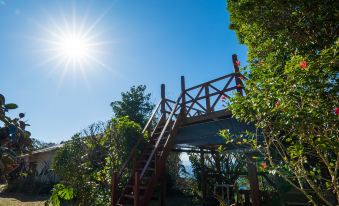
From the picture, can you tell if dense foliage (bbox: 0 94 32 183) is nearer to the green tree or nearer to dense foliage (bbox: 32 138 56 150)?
dense foliage (bbox: 32 138 56 150)

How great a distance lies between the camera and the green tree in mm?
18516

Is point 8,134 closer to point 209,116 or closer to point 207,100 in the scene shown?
point 209,116

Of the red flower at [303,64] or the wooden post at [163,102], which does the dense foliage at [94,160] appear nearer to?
the wooden post at [163,102]

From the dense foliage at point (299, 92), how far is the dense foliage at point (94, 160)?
15.9 ft

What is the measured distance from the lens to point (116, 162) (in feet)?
25.7

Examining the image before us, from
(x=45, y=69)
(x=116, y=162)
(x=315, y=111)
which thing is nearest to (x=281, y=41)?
(x=315, y=111)

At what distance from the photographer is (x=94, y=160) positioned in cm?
832

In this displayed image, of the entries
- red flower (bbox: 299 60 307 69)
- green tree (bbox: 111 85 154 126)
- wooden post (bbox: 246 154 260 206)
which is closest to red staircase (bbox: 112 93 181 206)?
wooden post (bbox: 246 154 260 206)

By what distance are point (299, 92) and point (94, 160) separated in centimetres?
704

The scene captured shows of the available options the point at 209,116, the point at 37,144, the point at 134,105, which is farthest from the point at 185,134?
the point at 134,105

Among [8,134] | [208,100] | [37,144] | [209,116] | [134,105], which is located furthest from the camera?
[134,105]

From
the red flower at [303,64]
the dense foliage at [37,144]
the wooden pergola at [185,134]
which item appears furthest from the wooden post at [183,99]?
the red flower at [303,64]

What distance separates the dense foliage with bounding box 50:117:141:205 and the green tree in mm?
9553

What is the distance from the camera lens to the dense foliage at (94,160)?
7574mm
